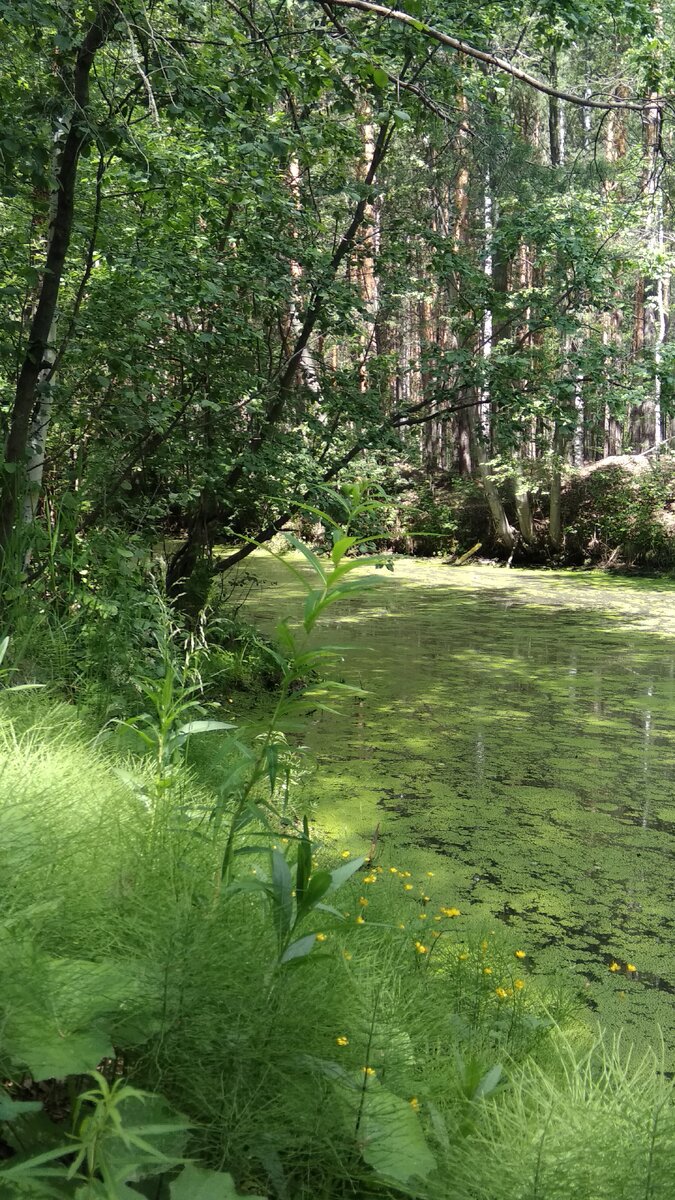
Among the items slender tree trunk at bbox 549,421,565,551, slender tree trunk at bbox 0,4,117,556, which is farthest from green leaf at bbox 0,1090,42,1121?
slender tree trunk at bbox 549,421,565,551

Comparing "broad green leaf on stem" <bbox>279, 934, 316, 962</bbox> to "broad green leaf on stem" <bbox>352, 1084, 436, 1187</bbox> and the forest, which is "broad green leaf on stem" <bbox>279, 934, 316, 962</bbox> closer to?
the forest

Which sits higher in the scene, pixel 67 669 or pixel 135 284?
pixel 135 284

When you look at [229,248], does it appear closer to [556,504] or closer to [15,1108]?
[15,1108]

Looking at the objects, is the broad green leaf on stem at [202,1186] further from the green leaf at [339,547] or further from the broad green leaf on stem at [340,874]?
the green leaf at [339,547]

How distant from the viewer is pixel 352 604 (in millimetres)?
9906

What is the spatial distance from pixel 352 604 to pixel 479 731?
198 inches

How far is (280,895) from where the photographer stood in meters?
1.37

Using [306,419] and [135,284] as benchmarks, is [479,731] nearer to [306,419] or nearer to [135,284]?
[306,419]

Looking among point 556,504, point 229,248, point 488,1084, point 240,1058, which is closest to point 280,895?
point 240,1058

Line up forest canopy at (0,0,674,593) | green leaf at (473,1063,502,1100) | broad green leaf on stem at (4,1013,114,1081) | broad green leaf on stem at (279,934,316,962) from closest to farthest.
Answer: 1. broad green leaf on stem at (4,1013,114,1081)
2. broad green leaf on stem at (279,934,316,962)
3. green leaf at (473,1063,502,1100)
4. forest canopy at (0,0,674,593)

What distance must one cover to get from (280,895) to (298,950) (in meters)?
0.09

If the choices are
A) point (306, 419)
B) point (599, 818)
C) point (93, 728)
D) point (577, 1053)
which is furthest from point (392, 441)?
point (577, 1053)

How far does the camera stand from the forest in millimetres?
1224

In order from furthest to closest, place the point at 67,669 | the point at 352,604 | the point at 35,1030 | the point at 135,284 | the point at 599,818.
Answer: the point at 352,604 < the point at 135,284 < the point at 599,818 < the point at 67,669 < the point at 35,1030
